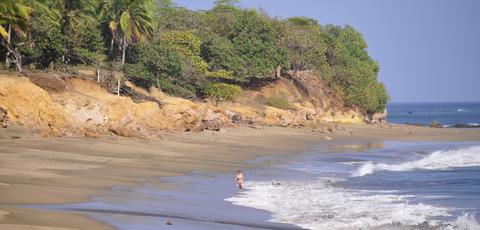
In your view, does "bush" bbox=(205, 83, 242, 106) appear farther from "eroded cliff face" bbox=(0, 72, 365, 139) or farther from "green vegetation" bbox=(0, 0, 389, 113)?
"eroded cliff face" bbox=(0, 72, 365, 139)

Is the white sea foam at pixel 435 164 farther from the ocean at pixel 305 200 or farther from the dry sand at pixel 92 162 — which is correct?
the dry sand at pixel 92 162

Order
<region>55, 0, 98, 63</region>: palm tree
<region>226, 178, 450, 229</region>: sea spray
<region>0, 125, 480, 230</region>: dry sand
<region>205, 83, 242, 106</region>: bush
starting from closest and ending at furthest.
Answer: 1. <region>0, 125, 480, 230</region>: dry sand
2. <region>226, 178, 450, 229</region>: sea spray
3. <region>55, 0, 98, 63</region>: palm tree
4. <region>205, 83, 242, 106</region>: bush

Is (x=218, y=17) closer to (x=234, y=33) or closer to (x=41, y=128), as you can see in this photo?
(x=234, y=33)

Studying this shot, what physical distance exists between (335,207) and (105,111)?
17.4 meters

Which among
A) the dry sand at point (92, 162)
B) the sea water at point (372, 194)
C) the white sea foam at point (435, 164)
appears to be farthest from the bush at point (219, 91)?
the white sea foam at point (435, 164)

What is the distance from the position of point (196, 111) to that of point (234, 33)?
24114mm

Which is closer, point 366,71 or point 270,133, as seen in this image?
point 270,133

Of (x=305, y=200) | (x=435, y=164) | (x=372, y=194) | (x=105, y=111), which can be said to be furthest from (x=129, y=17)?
(x=305, y=200)

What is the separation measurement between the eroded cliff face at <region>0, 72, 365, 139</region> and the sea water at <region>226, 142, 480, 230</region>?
27.4 ft

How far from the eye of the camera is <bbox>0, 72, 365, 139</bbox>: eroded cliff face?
28.1m

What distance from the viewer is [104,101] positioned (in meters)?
33.7

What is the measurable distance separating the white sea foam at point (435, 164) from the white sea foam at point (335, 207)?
653 centimetres

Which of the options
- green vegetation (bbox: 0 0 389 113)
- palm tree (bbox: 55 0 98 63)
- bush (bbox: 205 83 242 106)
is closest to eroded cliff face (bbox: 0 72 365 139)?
bush (bbox: 205 83 242 106)

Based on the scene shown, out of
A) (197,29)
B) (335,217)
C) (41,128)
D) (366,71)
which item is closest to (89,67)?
(41,128)
